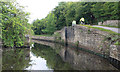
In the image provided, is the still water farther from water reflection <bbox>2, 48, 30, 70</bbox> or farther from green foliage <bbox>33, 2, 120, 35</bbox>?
green foliage <bbox>33, 2, 120, 35</bbox>

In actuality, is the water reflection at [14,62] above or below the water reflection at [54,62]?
above

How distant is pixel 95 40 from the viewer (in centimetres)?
1353

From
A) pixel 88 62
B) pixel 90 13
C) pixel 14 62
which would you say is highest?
pixel 90 13

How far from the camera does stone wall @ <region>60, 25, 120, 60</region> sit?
10852 mm

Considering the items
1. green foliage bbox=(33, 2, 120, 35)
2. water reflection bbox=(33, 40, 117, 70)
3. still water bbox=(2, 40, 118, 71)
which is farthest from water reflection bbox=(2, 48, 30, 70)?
green foliage bbox=(33, 2, 120, 35)

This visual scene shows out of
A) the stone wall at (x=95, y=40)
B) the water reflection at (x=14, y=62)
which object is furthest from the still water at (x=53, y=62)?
the stone wall at (x=95, y=40)

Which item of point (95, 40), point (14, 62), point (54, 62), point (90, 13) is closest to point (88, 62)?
point (54, 62)

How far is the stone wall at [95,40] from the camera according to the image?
35.6ft

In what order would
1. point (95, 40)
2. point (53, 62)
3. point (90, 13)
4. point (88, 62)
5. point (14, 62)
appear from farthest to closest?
point (90, 13) → point (95, 40) → point (53, 62) → point (88, 62) → point (14, 62)

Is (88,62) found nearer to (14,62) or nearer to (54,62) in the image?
(54,62)

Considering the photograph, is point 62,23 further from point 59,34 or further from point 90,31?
point 90,31

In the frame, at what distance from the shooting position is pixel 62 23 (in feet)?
128

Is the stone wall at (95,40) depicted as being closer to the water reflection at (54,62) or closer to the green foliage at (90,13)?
the water reflection at (54,62)

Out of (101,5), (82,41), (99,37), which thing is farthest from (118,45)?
(101,5)
